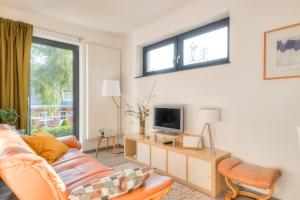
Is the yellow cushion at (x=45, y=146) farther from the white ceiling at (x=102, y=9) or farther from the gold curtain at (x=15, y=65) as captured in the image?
the white ceiling at (x=102, y=9)

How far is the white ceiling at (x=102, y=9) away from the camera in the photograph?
9.36 feet

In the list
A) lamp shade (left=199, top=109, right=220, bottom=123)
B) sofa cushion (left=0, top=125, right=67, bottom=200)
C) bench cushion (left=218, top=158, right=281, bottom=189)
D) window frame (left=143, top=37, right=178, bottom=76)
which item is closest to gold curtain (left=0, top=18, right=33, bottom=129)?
window frame (left=143, top=37, right=178, bottom=76)

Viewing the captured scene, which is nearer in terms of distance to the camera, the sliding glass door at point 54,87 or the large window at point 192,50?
the large window at point 192,50

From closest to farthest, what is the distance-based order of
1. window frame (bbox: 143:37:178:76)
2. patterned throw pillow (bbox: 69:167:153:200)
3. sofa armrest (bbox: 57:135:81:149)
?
patterned throw pillow (bbox: 69:167:153:200), sofa armrest (bbox: 57:135:81:149), window frame (bbox: 143:37:178:76)

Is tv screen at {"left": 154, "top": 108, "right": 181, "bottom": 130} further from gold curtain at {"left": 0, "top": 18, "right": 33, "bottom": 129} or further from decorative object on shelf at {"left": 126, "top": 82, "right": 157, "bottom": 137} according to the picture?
gold curtain at {"left": 0, "top": 18, "right": 33, "bottom": 129}

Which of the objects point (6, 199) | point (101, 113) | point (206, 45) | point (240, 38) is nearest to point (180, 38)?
point (206, 45)

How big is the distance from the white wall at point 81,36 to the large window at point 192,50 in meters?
0.97

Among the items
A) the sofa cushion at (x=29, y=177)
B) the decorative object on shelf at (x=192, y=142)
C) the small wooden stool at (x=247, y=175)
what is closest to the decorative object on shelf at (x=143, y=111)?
the decorative object on shelf at (x=192, y=142)

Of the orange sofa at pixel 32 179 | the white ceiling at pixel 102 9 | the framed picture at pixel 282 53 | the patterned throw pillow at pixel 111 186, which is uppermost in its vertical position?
the white ceiling at pixel 102 9

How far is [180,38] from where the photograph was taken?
10.8 feet

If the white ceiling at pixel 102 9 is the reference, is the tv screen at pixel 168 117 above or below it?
below

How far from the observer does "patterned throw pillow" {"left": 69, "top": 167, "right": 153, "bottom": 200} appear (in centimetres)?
112

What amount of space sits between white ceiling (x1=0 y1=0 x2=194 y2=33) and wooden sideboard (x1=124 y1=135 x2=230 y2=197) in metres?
2.16

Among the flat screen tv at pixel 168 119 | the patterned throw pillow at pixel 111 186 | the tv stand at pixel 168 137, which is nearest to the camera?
the patterned throw pillow at pixel 111 186
